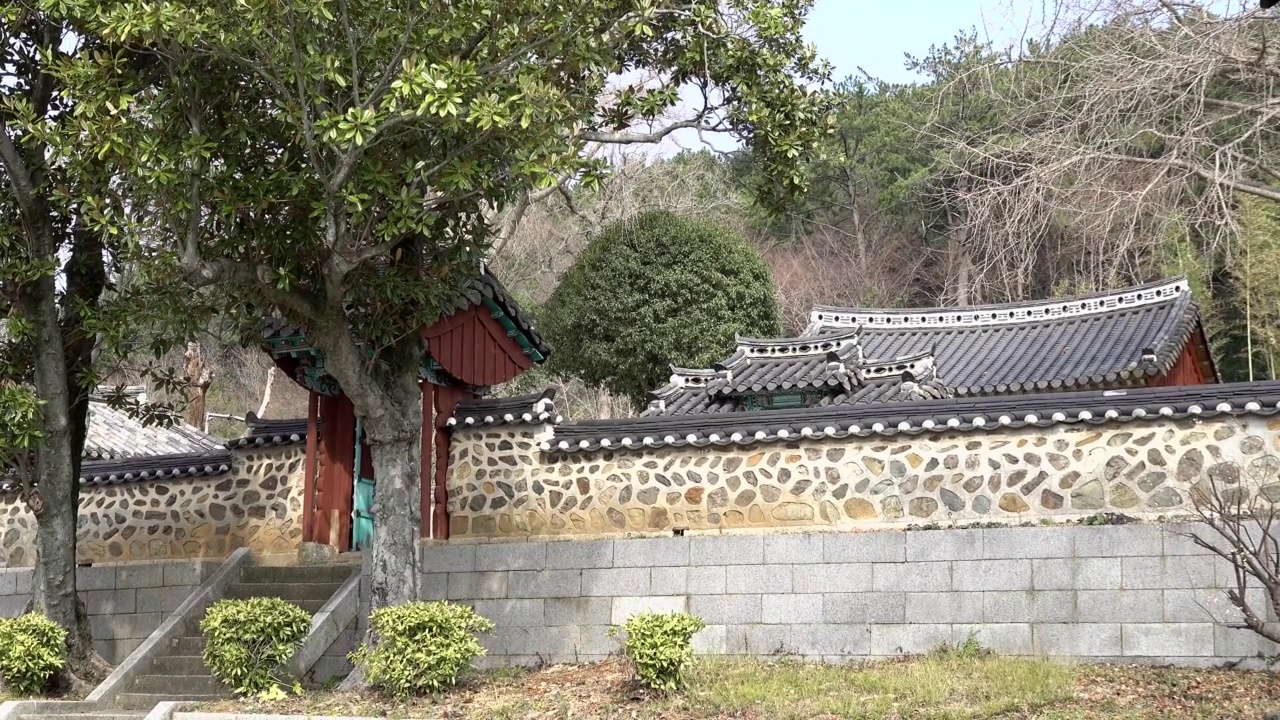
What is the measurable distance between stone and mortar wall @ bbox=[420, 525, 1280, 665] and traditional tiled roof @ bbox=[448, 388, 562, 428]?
1.31 m

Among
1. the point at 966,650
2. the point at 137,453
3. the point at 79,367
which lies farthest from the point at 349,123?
the point at 137,453

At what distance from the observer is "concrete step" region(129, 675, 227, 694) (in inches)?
505

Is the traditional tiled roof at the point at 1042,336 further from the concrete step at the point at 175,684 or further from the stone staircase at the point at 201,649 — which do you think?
the concrete step at the point at 175,684

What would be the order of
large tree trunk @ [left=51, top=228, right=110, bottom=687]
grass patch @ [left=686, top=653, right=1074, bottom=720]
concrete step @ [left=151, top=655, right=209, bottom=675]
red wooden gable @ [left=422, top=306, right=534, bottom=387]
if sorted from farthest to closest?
red wooden gable @ [left=422, top=306, right=534, bottom=387] < large tree trunk @ [left=51, top=228, right=110, bottom=687] < concrete step @ [left=151, top=655, right=209, bottom=675] < grass patch @ [left=686, top=653, right=1074, bottom=720]

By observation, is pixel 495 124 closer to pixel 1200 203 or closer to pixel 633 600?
pixel 633 600

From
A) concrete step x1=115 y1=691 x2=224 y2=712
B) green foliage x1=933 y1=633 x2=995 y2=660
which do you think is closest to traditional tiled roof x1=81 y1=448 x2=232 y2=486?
concrete step x1=115 y1=691 x2=224 y2=712

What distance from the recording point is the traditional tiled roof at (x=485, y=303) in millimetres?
14070

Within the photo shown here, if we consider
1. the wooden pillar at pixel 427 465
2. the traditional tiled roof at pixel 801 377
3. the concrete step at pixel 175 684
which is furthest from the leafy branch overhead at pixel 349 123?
the traditional tiled roof at pixel 801 377

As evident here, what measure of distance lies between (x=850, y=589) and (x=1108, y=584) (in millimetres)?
2299

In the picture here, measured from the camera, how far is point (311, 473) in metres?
14.7

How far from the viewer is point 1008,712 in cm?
998

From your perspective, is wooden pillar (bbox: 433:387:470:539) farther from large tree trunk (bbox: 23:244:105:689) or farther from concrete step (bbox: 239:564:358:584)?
large tree trunk (bbox: 23:244:105:689)

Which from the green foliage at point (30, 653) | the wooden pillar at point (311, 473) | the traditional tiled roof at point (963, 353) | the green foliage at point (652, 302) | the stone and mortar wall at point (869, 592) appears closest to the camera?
the stone and mortar wall at point (869, 592)

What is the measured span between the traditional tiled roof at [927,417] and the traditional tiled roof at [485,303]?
1.43 meters
